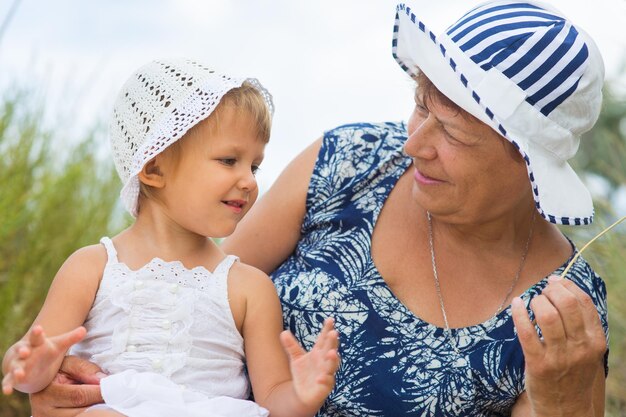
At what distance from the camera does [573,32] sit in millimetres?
2801

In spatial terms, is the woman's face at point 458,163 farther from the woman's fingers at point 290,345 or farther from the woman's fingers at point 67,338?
the woman's fingers at point 67,338

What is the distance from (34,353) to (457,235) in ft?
4.58

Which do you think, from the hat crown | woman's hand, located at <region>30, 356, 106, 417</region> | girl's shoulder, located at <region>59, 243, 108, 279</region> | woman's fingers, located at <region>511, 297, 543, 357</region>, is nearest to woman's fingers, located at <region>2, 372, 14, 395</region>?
woman's hand, located at <region>30, 356, 106, 417</region>

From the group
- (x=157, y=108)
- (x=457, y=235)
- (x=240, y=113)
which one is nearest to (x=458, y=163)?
(x=457, y=235)

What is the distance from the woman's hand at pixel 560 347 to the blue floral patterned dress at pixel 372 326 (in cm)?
34

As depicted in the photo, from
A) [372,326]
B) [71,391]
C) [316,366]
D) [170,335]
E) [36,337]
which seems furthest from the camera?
[372,326]

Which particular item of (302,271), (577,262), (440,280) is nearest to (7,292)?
(302,271)

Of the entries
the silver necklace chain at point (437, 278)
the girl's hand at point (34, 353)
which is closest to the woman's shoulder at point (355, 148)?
the silver necklace chain at point (437, 278)

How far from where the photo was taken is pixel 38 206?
538 centimetres

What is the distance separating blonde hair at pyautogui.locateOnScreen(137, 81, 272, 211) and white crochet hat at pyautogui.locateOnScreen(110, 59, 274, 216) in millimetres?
27

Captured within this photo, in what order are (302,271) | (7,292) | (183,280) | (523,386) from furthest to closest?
1. (7,292)
2. (302,271)
3. (523,386)
4. (183,280)

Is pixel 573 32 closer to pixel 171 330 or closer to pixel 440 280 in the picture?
pixel 440 280

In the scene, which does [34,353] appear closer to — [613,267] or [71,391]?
[71,391]

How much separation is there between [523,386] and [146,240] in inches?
46.7
